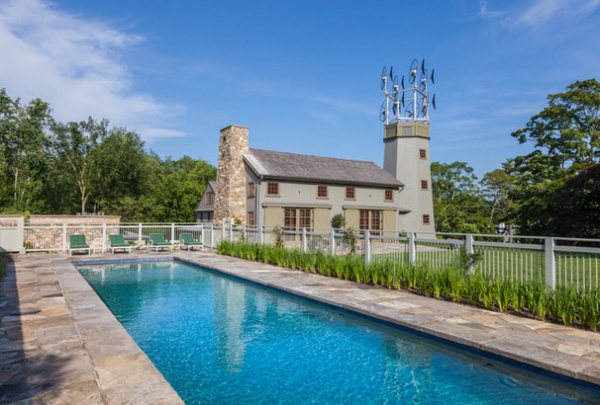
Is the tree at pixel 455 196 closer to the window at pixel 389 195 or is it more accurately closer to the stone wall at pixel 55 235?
the window at pixel 389 195

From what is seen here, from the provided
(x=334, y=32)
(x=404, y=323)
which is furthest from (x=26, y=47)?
(x=404, y=323)

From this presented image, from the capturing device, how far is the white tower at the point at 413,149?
96.2 feet

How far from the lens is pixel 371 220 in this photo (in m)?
27.1

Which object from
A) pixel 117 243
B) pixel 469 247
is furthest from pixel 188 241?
pixel 469 247

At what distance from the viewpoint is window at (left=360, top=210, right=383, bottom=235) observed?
26.8m

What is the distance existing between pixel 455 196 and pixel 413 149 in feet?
50.5

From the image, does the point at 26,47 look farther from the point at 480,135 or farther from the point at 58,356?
the point at 480,135

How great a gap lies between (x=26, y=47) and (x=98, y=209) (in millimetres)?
29668

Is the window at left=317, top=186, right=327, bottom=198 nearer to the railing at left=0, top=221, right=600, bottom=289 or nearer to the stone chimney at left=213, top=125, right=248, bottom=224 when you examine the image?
the stone chimney at left=213, top=125, right=248, bottom=224

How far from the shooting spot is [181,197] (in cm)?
4119

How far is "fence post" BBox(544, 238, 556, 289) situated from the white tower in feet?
75.3

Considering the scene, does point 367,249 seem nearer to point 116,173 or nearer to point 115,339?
point 115,339

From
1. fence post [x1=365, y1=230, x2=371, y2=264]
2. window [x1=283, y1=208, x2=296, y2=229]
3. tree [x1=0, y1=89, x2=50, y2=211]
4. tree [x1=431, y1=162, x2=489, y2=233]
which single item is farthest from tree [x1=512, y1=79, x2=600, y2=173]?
tree [x1=0, y1=89, x2=50, y2=211]

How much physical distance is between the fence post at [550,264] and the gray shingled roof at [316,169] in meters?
17.5
